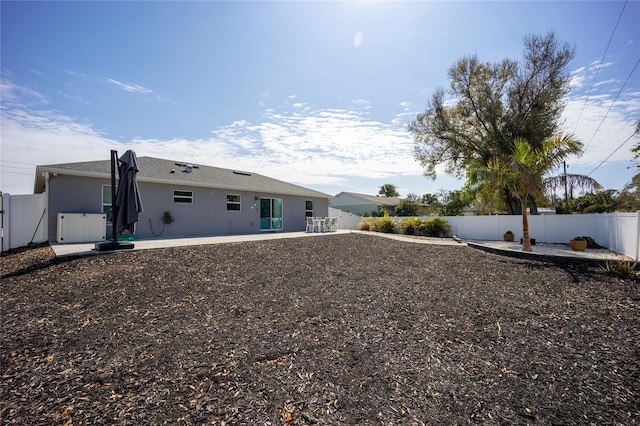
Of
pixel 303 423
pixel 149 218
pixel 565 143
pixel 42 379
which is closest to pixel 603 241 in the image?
pixel 565 143

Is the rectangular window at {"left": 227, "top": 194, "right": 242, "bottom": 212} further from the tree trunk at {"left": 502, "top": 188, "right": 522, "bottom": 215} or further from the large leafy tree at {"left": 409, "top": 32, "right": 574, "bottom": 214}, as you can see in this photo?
the tree trunk at {"left": 502, "top": 188, "right": 522, "bottom": 215}

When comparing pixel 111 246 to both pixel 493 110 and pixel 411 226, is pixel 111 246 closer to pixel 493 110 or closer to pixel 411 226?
pixel 411 226

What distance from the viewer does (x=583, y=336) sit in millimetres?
3420

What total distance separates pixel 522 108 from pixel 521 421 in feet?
59.7

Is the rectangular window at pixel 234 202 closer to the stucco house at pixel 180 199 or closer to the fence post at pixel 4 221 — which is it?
the stucco house at pixel 180 199

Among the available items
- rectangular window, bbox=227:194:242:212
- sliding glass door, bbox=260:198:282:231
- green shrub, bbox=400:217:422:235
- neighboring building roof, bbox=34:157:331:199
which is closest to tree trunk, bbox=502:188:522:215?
green shrub, bbox=400:217:422:235

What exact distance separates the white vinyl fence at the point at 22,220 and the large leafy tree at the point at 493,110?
60.9 ft

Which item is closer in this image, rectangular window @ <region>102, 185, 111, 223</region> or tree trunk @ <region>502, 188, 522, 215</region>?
rectangular window @ <region>102, 185, 111, 223</region>

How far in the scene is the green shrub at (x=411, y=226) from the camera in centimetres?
1678

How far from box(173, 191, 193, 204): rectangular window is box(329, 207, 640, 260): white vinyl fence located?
45.9 ft

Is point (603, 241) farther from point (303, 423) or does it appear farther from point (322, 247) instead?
point (303, 423)

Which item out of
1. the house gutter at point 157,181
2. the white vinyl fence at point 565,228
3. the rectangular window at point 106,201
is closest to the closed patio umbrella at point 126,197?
the house gutter at point 157,181

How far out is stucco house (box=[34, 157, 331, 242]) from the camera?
32.2ft

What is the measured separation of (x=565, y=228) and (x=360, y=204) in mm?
22188
